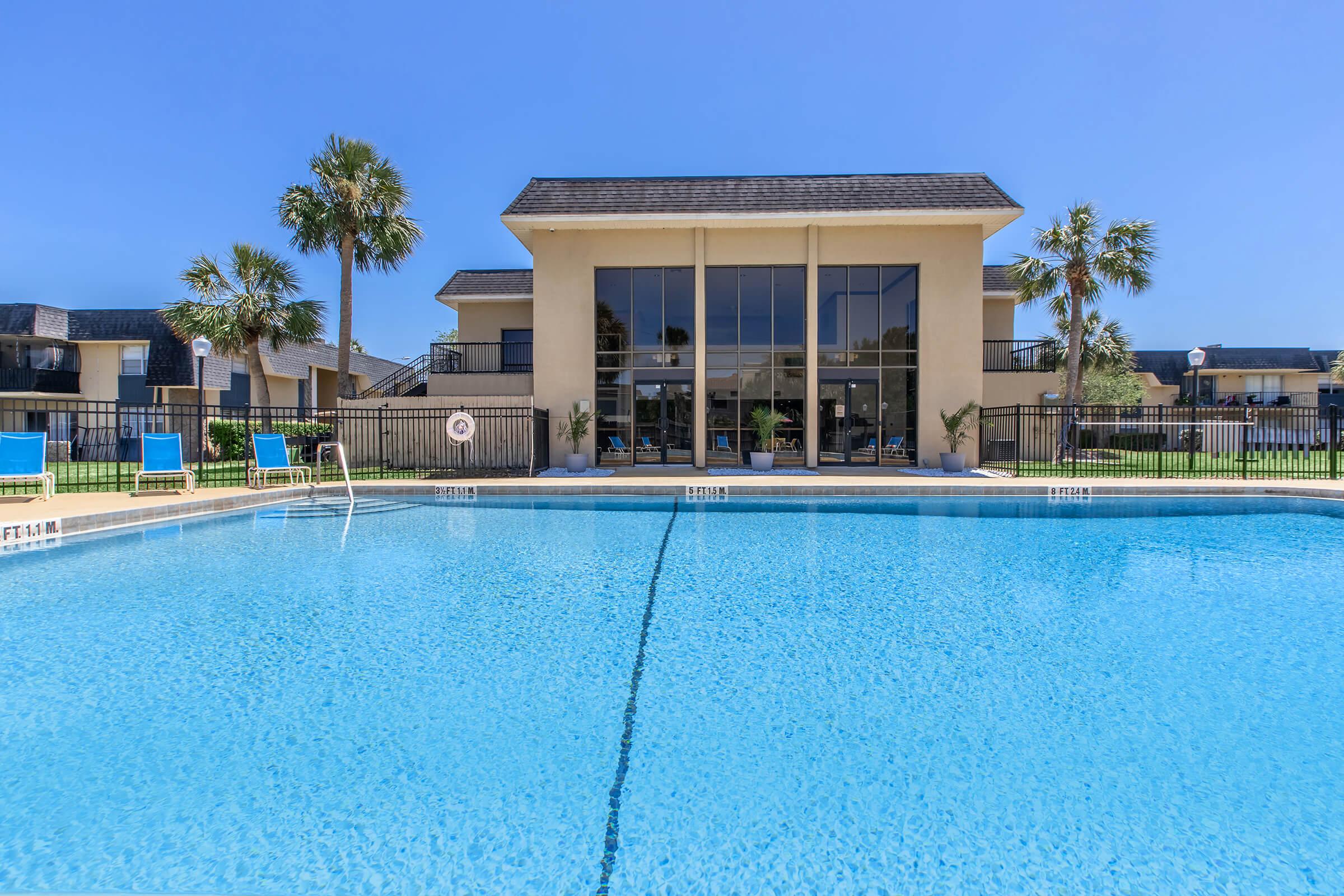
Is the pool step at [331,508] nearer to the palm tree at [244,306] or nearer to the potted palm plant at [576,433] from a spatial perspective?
the potted palm plant at [576,433]

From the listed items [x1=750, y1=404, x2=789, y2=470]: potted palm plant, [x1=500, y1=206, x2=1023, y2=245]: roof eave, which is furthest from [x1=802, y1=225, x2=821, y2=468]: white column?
[x1=750, y1=404, x2=789, y2=470]: potted palm plant

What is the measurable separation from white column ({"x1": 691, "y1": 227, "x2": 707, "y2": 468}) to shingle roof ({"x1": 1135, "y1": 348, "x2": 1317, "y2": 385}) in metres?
34.1

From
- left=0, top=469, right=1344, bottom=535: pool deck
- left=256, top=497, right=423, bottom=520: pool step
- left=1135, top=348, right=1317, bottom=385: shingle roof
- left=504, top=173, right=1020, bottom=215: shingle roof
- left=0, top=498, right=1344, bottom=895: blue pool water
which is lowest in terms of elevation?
left=0, top=498, right=1344, bottom=895: blue pool water

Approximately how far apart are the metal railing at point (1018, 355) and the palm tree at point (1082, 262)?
795mm

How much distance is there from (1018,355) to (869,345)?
766 centimetres

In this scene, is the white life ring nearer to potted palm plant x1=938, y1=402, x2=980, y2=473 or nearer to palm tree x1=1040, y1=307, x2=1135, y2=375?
potted palm plant x1=938, y1=402, x2=980, y2=473

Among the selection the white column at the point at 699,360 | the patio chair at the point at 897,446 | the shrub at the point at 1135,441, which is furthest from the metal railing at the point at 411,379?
the shrub at the point at 1135,441

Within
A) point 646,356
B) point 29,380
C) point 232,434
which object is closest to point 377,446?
point 646,356

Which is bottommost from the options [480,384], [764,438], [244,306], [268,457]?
[268,457]

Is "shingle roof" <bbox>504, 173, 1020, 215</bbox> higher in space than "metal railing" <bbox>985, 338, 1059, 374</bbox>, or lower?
higher

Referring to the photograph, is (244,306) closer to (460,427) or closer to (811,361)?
(460,427)

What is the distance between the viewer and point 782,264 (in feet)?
51.9

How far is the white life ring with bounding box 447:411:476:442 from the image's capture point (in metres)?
14.0

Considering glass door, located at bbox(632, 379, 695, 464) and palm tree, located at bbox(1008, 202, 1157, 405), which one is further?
palm tree, located at bbox(1008, 202, 1157, 405)
